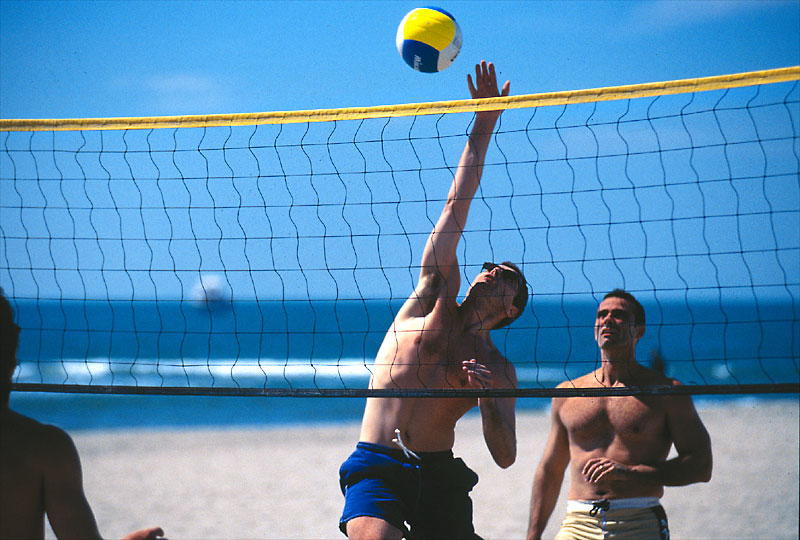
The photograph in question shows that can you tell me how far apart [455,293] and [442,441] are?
773 mm

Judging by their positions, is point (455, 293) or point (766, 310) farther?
point (766, 310)

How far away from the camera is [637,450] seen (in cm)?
405

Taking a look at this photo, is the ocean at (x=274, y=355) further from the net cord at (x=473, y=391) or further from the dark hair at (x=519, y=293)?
the net cord at (x=473, y=391)

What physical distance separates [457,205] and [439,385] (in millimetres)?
927

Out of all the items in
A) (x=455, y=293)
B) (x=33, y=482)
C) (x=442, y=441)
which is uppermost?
(x=455, y=293)

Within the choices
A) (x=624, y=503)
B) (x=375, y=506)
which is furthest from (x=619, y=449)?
(x=375, y=506)

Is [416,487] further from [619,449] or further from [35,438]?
[35,438]

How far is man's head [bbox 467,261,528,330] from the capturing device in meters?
4.44

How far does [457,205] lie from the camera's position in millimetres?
4355

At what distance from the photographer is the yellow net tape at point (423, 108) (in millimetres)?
3807

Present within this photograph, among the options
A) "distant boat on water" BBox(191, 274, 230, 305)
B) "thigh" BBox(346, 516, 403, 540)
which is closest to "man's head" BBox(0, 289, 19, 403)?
"thigh" BBox(346, 516, 403, 540)

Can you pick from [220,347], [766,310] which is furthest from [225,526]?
[766,310]

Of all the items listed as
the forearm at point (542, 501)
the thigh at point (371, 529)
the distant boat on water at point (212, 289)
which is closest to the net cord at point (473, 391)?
the thigh at point (371, 529)

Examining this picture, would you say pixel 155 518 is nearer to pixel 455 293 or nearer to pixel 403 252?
pixel 403 252
